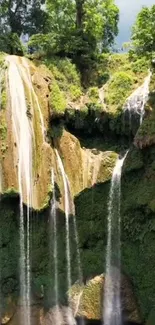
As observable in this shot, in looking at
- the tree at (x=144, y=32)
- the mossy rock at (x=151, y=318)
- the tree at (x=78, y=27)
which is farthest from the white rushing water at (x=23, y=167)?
the tree at (x=144, y=32)

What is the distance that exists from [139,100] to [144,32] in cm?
541

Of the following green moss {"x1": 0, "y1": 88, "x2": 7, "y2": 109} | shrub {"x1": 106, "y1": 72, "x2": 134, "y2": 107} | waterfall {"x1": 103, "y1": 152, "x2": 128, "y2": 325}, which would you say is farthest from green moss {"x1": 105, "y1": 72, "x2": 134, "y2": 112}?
green moss {"x1": 0, "y1": 88, "x2": 7, "y2": 109}

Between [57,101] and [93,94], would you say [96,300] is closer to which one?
[57,101]

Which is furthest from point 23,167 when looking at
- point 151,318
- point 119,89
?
point 151,318

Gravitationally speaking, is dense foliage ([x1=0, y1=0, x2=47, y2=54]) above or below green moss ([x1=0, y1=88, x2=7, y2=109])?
above

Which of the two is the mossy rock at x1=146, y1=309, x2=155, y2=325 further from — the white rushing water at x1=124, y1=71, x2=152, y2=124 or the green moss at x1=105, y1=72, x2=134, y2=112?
the green moss at x1=105, y1=72, x2=134, y2=112

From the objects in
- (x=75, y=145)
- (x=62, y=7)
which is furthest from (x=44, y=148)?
(x=62, y=7)

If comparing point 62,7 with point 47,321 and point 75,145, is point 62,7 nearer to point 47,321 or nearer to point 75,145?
point 75,145

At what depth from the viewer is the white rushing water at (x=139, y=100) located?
20.8 metres

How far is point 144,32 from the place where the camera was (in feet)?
82.4

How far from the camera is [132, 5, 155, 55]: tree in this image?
82.0 feet

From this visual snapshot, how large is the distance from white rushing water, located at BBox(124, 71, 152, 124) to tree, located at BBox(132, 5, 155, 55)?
3588mm

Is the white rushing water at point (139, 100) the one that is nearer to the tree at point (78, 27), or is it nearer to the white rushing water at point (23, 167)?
the white rushing water at point (23, 167)

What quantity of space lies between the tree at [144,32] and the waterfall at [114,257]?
6.72 metres
